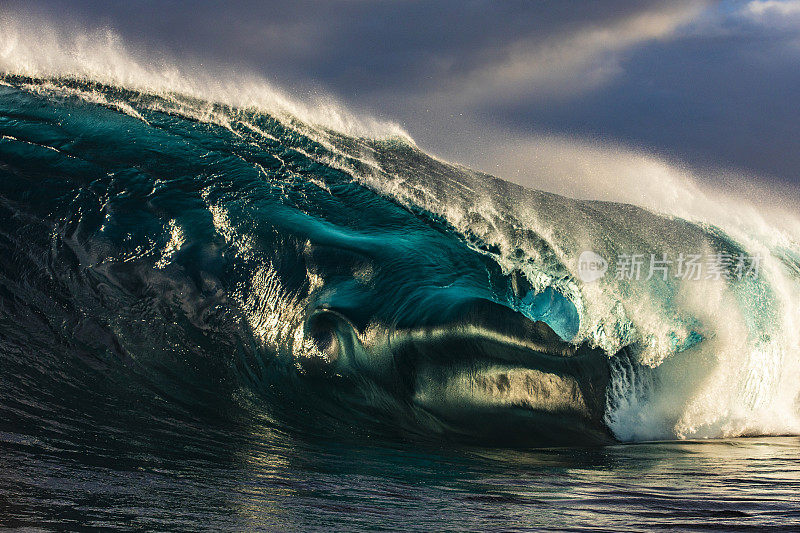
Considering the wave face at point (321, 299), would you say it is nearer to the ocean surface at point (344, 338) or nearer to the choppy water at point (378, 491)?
the ocean surface at point (344, 338)

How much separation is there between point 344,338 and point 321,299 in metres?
0.37

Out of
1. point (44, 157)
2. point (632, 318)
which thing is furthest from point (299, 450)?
point (44, 157)

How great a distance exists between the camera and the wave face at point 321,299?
436 cm

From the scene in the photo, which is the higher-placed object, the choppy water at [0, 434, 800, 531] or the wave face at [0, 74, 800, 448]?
the wave face at [0, 74, 800, 448]

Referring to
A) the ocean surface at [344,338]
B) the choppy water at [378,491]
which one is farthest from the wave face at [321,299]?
the choppy water at [378,491]

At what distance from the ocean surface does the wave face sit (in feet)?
0.07

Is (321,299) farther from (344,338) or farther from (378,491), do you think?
(378,491)

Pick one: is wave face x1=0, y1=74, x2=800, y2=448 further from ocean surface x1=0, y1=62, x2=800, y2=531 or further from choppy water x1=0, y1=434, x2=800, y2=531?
choppy water x1=0, y1=434, x2=800, y2=531

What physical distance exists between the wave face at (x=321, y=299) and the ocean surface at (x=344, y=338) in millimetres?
20

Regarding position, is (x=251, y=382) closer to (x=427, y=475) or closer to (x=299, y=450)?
(x=299, y=450)

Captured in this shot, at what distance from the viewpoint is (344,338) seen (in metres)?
4.71

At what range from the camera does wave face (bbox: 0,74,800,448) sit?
14.3ft

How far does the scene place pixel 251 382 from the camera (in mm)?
4477

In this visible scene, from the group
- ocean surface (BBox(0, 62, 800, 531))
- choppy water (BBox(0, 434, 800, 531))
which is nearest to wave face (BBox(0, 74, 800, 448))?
ocean surface (BBox(0, 62, 800, 531))
